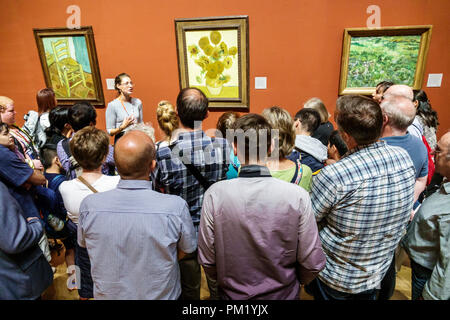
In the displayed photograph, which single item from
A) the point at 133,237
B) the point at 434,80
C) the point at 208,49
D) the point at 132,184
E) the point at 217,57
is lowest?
the point at 133,237

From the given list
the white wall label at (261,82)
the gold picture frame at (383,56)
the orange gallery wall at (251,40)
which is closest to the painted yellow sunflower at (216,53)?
the orange gallery wall at (251,40)

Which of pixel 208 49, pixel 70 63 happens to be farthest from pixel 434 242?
pixel 70 63

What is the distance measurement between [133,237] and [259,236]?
0.60 m

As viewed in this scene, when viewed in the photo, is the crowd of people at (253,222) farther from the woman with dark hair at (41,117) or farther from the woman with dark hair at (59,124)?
the woman with dark hair at (41,117)

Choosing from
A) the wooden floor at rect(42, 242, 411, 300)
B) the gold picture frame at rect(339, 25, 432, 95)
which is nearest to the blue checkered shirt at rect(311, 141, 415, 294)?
the wooden floor at rect(42, 242, 411, 300)

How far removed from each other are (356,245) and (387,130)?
38.2 inches

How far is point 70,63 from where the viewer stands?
14.5 ft

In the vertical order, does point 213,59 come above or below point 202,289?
above

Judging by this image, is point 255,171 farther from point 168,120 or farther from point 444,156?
point 168,120

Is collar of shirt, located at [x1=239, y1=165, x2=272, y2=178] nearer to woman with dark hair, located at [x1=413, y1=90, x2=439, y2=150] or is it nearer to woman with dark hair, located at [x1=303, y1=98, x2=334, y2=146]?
woman with dark hair, located at [x1=303, y1=98, x2=334, y2=146]

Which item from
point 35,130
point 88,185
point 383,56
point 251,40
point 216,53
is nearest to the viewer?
point 88,185

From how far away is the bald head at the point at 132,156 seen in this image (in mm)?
1355

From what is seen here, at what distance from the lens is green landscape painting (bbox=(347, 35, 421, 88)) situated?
3.54m

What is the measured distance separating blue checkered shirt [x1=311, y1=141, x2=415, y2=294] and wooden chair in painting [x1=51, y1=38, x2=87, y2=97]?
4413mm
